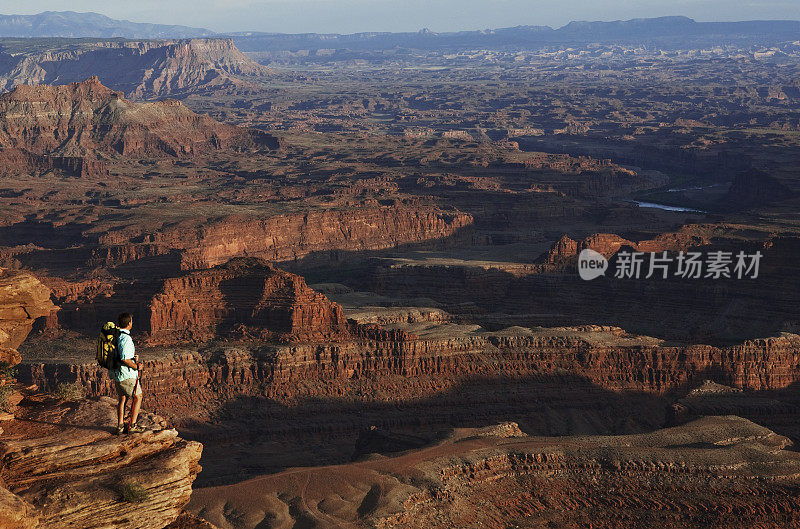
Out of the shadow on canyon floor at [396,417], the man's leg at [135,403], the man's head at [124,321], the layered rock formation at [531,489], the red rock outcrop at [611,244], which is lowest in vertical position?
the shadow on canyon floor at [396,417]

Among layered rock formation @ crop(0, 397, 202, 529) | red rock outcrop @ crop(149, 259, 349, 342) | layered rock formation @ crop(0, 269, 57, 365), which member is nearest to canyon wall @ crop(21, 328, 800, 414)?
red rock outcrop @ crop(149, 259, 349, 342)

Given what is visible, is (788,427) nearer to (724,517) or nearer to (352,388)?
(724,517)

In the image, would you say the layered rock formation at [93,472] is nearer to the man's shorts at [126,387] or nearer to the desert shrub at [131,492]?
the desert shrub at [131,492]

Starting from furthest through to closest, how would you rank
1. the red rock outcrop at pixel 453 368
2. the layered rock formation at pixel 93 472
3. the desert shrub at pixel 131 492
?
the red rock outcrop at pixel 453 368, the desert shrub at pixel 131 492, the layered rock formation at pixel 93 472

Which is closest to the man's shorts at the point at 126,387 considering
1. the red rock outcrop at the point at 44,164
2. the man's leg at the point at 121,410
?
the man's leg at the point at 121,410

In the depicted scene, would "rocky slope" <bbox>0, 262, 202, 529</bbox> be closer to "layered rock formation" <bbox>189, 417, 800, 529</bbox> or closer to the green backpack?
the green backpack

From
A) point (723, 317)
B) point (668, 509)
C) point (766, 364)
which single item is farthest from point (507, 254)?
point (668, 509)

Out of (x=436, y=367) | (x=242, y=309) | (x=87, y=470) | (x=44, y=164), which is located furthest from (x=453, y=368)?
(x=44, y=164)

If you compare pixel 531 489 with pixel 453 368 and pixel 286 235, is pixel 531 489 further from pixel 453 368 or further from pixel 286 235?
pixel 286 235
